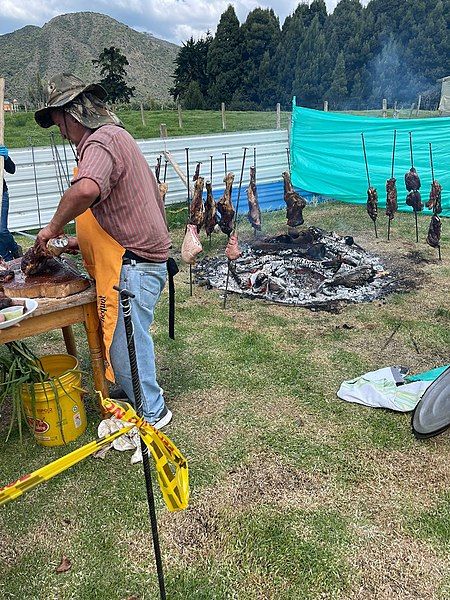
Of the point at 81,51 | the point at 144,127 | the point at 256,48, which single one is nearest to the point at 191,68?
the point at 256,48

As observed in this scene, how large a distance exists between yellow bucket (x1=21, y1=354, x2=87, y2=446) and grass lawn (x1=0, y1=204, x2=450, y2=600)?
0.11 m

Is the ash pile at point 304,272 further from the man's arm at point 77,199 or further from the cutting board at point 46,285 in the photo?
the man's arm at point 77,199

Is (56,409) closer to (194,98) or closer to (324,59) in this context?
(194,98)

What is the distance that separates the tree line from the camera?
140 feet

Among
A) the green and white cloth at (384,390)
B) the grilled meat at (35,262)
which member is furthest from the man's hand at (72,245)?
the green and white cloth at (384,390)

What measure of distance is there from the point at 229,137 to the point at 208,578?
358 inches

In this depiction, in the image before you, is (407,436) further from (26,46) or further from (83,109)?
(26,46)

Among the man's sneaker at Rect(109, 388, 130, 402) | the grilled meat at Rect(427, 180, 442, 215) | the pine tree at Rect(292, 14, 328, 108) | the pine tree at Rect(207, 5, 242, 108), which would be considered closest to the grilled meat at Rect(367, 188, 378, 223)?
the grilled meat at Rect(427, 180, 442, 215)

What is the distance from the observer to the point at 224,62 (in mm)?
44250

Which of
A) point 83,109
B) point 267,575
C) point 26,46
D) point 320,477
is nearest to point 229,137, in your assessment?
point 83,109

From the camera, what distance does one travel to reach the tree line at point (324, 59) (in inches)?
1683

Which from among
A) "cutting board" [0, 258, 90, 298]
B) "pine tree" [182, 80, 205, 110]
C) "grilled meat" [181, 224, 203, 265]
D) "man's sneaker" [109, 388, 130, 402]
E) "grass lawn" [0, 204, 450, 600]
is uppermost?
"pine tree" [182, 80, 205, 110]

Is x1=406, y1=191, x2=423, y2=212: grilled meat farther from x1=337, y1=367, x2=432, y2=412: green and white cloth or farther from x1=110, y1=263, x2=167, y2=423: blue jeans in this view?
x1=110, y1=263, x2=167, y2=423: blue jeans

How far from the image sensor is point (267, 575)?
8.14 ft
